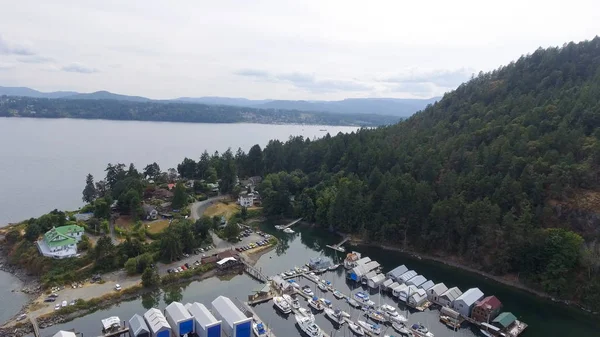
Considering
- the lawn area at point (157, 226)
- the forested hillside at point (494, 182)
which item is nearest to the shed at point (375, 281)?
the forested hillside at point (494, 182)

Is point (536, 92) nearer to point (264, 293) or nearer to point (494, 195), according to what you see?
point (494, 195)

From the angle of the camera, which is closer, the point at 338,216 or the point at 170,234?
the point at 170,234

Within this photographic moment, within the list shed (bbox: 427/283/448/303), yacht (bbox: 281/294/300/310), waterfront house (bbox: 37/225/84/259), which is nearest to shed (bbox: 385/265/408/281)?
shed (bbox: 427/283/448/303)

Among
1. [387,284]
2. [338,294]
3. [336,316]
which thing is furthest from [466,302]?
[336,316]

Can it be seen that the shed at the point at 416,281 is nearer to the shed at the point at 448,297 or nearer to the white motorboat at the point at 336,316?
the shed at the point at 448,297

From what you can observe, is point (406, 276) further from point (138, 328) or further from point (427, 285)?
point (138, 328)

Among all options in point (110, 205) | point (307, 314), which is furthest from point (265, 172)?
point (307, 314)
